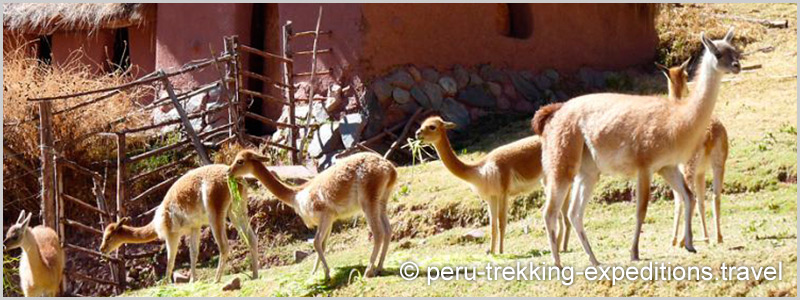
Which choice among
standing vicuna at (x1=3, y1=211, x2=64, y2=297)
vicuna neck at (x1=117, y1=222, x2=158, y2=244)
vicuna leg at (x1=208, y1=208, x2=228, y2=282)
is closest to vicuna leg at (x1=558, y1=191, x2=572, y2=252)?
vicuna leg at (x1=208, y1=208, x2=228, y2=282)

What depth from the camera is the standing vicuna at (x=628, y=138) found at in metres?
10.0

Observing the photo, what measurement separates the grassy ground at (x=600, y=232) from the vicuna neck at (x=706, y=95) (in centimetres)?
108

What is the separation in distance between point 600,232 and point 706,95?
3643 millimetres

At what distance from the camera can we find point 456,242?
46.6 feet

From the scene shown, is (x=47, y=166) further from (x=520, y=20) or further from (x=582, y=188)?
(x=520, y=20)

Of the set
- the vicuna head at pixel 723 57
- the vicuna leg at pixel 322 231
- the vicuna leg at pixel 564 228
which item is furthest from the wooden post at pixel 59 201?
the vicuna head at pixel 723 57

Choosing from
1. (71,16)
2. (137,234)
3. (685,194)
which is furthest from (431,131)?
(71,16)

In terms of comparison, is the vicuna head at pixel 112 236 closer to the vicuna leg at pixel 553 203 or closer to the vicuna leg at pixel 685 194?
the vicuna leg at pixel 553 203

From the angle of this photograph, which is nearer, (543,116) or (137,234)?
(543,116)

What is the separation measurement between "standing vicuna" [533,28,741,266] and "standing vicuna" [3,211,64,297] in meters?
5.66

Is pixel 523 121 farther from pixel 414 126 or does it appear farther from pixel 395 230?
pixel 395 230

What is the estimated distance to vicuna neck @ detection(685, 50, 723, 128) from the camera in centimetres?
998

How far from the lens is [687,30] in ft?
78.8

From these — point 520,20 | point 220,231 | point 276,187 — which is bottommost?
point 220,231
